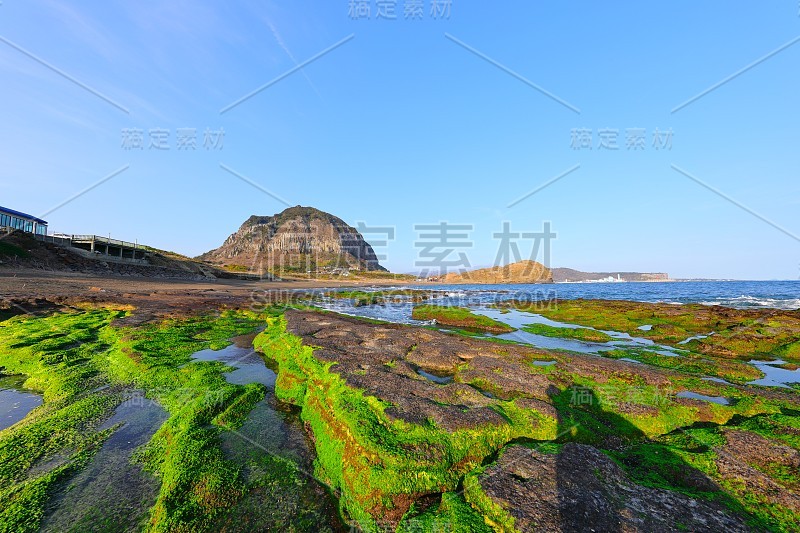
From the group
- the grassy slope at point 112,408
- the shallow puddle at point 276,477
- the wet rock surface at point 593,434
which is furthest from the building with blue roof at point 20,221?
the wet rock surface at point 593,434

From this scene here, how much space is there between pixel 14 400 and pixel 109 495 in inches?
284

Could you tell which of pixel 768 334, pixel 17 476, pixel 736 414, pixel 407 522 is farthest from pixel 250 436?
pixel 768 334

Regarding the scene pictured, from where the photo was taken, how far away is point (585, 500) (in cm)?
475

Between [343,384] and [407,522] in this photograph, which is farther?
[343,384]

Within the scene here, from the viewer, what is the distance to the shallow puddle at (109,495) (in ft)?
16.1

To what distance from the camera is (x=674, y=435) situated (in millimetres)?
7598

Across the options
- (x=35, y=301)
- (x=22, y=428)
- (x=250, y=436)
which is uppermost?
(x=35, y=301)

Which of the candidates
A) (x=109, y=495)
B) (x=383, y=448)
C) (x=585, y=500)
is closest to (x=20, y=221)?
(x=109, y=495)

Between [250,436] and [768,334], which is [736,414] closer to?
[250,436]

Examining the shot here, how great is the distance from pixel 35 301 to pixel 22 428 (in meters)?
22.6

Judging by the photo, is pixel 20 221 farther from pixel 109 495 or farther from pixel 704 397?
pixel 704 397

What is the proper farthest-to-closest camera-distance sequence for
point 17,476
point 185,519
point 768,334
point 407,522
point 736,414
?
point 768,334 < point 736,414 < point 17,476 < point 185,519 < point 407,522

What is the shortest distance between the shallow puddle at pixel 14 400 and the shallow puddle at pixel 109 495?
331 centimetres

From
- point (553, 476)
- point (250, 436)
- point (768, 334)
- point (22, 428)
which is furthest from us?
point (768, 334)
